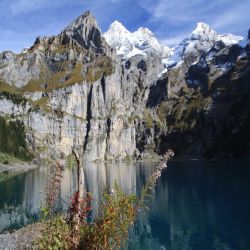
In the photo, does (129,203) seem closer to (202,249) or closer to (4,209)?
(202,249)

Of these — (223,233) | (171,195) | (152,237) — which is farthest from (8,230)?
(171,195)

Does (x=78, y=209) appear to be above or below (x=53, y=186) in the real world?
below

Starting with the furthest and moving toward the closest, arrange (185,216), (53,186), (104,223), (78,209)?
(185,216) → (53,186) → (78,209) → (104,223)

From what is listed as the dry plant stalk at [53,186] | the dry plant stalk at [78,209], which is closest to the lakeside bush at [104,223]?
the dry plant stalk at [78,209]

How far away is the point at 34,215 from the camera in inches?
2763

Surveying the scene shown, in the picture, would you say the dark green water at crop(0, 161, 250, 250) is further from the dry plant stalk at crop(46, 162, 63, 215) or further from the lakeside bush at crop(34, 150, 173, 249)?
the lakeside bush at crop(34, 150, 173, 249)

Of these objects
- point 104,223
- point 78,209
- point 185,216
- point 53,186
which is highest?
point 53,186

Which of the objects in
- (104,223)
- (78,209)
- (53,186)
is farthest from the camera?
(53,186)

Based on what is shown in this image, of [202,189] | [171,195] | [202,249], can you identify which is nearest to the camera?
[202,249]

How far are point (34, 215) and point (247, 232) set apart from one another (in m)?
35.8

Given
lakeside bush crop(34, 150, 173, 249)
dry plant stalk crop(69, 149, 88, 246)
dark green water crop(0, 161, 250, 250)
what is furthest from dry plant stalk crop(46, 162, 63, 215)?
dark green water crop(0, 161, 250, 250)

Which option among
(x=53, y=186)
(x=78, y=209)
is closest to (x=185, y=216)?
(x=53, y=186)

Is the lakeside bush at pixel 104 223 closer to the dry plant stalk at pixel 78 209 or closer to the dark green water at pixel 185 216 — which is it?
the dry plant stalk at pixel 78 209

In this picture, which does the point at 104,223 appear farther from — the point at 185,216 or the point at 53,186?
the point at 185,216
